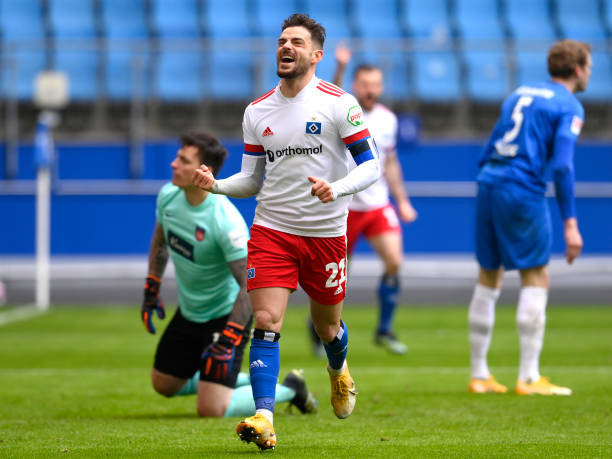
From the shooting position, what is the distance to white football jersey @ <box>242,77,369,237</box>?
533cm

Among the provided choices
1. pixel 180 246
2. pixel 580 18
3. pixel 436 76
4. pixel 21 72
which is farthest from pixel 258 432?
pixel 580 18

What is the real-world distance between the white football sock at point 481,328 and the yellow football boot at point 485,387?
4 cm

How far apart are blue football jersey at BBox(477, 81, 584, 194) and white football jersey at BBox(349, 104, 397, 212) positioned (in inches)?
114

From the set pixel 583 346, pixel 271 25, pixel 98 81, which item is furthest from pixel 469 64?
pixel 583 346

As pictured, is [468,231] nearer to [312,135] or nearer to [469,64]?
[469,64]

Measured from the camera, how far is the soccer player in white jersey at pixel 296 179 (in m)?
5.29

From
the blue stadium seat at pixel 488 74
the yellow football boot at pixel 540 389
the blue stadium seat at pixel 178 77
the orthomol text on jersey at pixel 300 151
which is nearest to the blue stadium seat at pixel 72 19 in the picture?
the blue stadium seat at pixel 178 77

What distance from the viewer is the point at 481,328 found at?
7723 mm

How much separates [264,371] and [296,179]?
3.21 ft

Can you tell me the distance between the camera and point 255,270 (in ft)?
17.5

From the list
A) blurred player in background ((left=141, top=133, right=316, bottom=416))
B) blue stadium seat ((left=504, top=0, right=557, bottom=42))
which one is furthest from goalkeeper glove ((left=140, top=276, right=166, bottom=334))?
blue stadium seat ((left=504, top=0, right=557, bottom=42))

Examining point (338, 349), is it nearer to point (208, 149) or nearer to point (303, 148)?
point (303, 148)

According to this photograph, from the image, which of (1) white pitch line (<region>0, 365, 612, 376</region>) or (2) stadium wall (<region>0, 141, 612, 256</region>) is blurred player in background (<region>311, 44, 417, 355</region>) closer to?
(1) white pitch line (<region>0, 365, 612, 376</region>)

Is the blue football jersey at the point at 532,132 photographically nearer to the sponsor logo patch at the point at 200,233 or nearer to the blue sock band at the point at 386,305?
the sponsor logo patch at the point at 200,233
